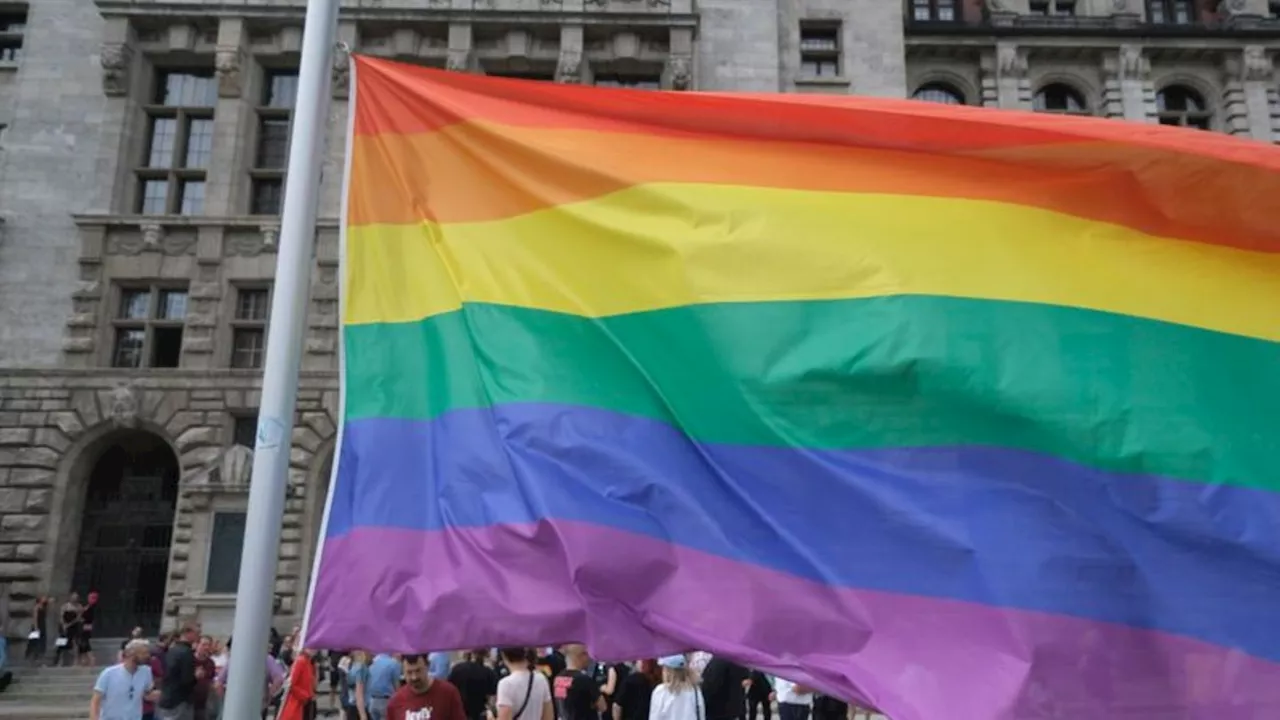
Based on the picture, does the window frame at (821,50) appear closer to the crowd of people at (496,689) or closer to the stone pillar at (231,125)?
the stone pillar at (231,125)

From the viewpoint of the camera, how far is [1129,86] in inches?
1323

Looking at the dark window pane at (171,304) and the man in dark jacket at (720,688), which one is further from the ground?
the dark window pane at (171,304)

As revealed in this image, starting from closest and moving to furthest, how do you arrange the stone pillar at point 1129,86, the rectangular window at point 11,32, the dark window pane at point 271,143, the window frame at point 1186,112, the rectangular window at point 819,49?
the dark window pane at point 271,143, the rectangular window at point 11,32, the rectangular window at point 819,49, the stone pillar at point 1129,86, the window frame at point 1186,112

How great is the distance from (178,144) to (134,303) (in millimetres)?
4415

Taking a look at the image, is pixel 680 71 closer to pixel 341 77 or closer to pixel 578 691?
pixel 341 77

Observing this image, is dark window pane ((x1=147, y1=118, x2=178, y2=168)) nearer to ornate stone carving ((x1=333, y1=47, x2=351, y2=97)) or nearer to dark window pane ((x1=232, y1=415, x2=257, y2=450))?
ornate stone carving ((x1=333, y1=47, x2=351, y2=97))

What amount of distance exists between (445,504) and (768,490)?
52.2 inches

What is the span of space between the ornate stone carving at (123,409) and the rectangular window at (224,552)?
3328mm

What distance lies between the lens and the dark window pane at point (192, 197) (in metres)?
28.0

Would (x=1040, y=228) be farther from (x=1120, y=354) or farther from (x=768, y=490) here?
(x=768, y=490)

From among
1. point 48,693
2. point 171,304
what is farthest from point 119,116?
point 48,693

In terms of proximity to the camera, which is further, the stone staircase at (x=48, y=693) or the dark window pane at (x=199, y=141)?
the dark window pane at (x=199, y=141)

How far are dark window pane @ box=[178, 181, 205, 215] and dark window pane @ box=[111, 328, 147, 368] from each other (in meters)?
3.39

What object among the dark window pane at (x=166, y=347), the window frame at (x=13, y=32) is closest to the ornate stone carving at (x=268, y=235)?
the dark window pane at (x=166, y=347)
